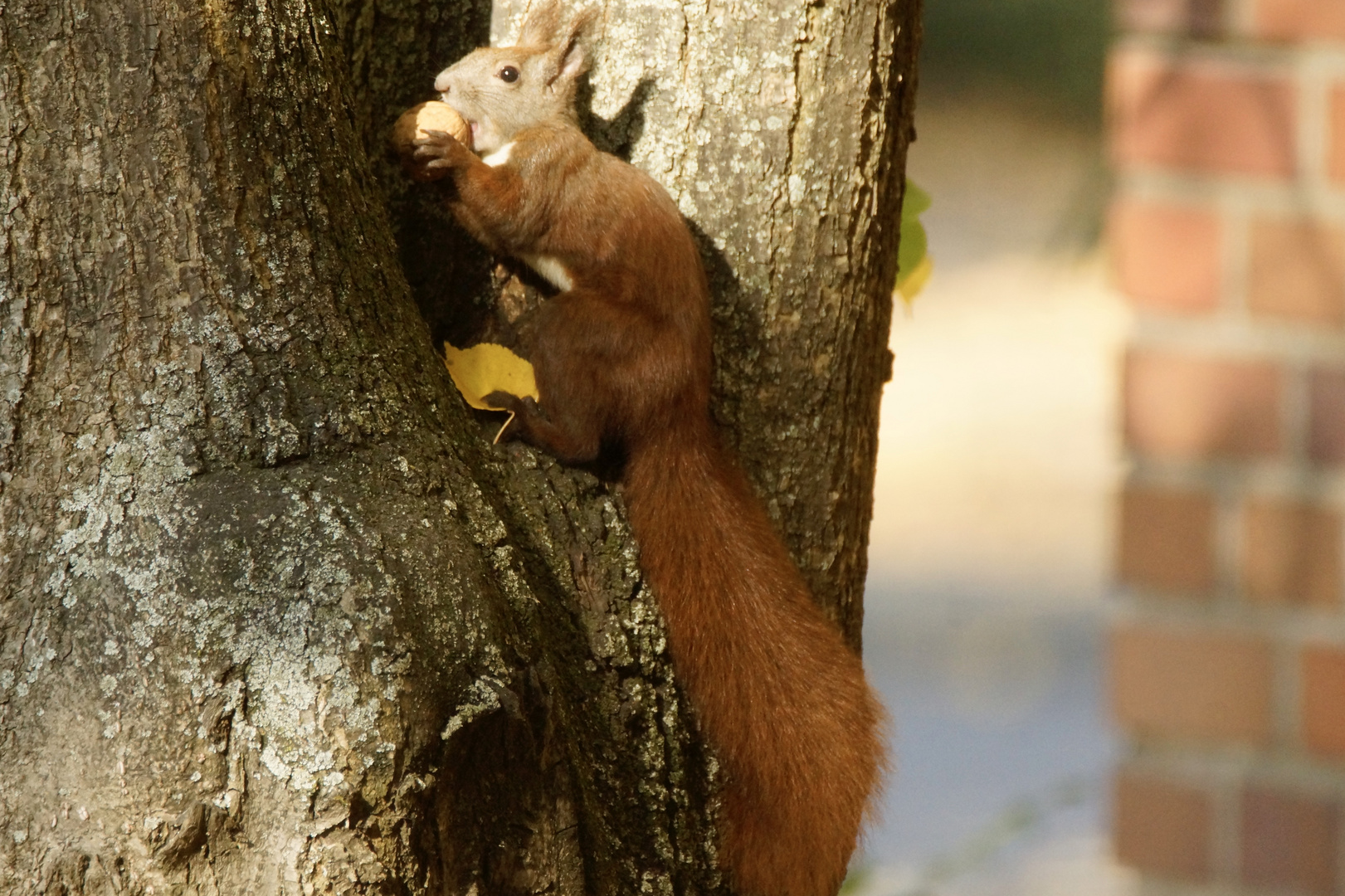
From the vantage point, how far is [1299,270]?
1819 millimetres

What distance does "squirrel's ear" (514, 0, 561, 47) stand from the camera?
124cm

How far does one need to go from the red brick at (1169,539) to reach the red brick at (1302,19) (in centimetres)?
57

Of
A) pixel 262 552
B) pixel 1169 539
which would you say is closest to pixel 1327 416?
pixel 1169 539

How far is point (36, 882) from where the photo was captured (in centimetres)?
84

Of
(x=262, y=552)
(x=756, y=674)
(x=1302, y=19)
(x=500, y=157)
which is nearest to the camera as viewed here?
(x=262, y=552)

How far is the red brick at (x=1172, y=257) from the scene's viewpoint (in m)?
1.86

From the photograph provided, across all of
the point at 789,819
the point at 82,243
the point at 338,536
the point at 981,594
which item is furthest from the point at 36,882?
the point at 981,594

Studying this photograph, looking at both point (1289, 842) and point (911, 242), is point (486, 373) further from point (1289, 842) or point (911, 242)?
point (1289, 842)

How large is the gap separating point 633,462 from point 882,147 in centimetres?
32

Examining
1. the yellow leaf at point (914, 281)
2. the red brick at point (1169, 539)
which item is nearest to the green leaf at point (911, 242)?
the yellow leaf at point (914, 281)

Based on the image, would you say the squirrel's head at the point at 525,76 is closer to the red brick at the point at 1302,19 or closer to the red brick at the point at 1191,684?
the red brick at the point at 1302,19

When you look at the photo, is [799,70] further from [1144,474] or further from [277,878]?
[1144,474]

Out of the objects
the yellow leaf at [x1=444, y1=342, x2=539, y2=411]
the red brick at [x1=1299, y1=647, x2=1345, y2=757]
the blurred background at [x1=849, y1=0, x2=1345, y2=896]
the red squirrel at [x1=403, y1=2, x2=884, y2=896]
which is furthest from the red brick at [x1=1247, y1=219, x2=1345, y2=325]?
the yellow leaf at [x1=444, y1=342, x2=539, y2=411]

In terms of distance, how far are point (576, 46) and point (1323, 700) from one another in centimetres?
129
